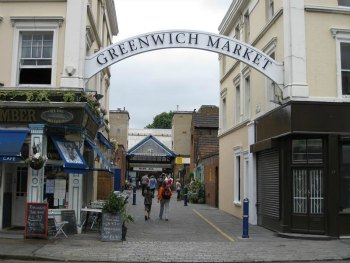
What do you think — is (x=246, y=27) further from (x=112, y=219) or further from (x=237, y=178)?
(x=112, y=219)

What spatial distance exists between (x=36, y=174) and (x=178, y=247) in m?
4.92

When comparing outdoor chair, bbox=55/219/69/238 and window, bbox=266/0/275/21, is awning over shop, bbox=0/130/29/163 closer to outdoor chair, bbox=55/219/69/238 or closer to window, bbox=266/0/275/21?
outdoor chair, bbox=55/219/69/238

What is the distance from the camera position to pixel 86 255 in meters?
11.7

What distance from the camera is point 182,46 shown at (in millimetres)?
16328

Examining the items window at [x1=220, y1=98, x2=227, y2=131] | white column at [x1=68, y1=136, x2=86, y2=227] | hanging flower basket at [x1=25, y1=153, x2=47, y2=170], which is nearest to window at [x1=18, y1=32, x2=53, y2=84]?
hanging flower basket at [x1=25, y1=153, x2=47, y2=170]

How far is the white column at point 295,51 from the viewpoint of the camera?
15422 millimetres

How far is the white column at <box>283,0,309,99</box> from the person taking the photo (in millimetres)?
15422

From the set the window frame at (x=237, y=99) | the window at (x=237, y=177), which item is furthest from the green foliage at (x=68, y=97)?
the window frame at (x=237, y=99)

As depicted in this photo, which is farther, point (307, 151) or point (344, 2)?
point (344, 2)

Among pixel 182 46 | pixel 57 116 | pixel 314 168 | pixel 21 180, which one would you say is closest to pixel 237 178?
pixel 314 168

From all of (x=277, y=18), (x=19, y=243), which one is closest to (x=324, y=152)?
(x=277, y=18)

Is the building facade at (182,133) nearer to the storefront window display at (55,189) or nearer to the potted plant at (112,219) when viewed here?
the storefront window display at (55,189)

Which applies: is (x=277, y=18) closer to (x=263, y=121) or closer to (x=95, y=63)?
(x=263, y=121)

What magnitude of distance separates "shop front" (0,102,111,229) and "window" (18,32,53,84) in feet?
5.08
